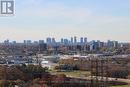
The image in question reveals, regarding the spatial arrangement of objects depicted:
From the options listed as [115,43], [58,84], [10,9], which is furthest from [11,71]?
[115,43]

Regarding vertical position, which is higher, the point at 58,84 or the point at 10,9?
the point at 10,9

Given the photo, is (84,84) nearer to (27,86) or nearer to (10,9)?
(27,86)

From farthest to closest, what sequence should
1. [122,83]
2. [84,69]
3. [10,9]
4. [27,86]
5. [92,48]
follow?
1. [92,48]
2. [84,69]
3. [122,83]
4. [27,86]
5. [10,9]

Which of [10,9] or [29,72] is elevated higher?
[10,9]

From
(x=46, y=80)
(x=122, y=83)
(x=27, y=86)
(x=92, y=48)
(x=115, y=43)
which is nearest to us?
(x=27, y=86)

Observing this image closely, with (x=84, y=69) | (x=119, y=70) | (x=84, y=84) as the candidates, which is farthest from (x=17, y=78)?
(x=84, y=69)

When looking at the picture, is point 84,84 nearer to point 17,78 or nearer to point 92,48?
point 17,78

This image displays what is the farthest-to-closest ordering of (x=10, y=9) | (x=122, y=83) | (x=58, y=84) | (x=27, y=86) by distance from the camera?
1. (x=122, y=83)
2. (x=58, y=84)
3. (x=27, y=86)
4. (x=10, y=9)

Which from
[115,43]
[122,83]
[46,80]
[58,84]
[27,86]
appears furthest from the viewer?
[115,43]

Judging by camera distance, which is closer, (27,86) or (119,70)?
(27,86)
